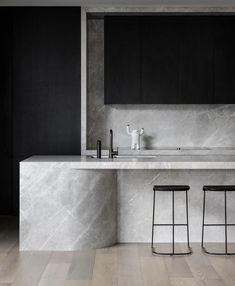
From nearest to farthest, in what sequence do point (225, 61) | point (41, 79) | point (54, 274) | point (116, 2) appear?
point (54, 274)
point (116, 2)
point (225, 61)
point (41, 79)

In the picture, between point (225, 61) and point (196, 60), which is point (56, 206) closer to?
point (196, 60)

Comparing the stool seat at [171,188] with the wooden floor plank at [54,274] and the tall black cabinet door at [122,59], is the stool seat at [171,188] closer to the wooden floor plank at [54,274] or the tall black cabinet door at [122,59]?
the wooden floor plank at [54,274]

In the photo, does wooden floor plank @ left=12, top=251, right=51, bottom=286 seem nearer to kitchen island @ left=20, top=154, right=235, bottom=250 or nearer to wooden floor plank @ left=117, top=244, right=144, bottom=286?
kitchen island @ left=20, top=154, right=235, bottom=250

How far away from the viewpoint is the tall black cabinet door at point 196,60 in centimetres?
695

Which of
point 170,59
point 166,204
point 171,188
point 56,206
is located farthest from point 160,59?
point 56,206

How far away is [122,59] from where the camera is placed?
6977 millimetres

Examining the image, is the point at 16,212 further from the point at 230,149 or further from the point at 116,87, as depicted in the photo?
the point at 230,149

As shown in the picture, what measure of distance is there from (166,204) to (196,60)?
6.54 feet

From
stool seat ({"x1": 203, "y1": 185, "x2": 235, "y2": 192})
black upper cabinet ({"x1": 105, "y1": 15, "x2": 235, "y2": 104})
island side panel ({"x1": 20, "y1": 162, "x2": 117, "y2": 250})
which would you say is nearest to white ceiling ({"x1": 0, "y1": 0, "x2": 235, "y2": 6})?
black upper cabinet ({"x1": 105, "y1": 15, "x2": 235, "y2": 104})

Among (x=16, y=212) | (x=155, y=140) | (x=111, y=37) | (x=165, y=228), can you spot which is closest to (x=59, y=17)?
(x=111, y=37)

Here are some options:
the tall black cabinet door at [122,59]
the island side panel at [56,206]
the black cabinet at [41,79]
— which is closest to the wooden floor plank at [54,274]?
the island side panel at [56,206]

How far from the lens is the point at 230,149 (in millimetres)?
7121

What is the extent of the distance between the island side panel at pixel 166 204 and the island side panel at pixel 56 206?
1.52 feet

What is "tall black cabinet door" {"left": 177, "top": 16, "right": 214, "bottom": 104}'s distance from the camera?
6945 mm
